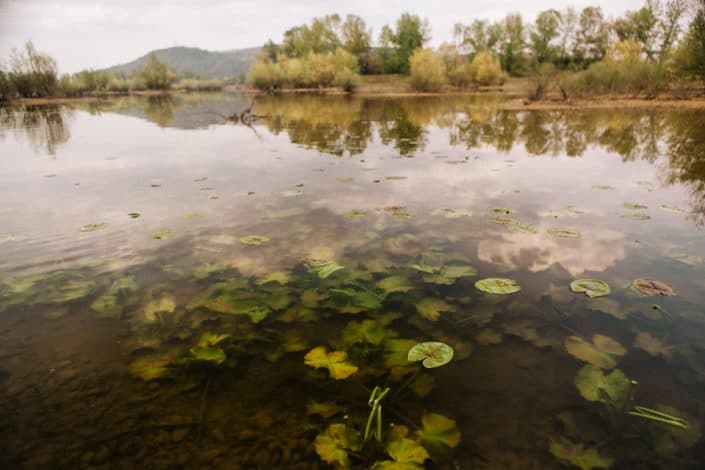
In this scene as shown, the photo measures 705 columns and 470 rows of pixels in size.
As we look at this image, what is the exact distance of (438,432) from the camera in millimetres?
1916

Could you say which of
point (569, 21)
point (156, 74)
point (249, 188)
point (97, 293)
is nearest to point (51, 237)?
point (97, 293)

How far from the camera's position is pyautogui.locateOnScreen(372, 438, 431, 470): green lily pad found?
1724 mm

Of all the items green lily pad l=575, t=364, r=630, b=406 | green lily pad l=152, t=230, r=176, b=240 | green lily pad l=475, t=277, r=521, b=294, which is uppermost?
green lily pad l=152, t=230, r=176, b=240

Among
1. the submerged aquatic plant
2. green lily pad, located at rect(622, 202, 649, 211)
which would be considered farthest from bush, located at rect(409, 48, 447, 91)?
the submerged aquatic plant

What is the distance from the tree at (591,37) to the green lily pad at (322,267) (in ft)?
236

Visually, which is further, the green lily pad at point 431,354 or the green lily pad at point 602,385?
the green lily pad at point 431,354

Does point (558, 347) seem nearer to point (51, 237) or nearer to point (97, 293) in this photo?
point (97, 293)

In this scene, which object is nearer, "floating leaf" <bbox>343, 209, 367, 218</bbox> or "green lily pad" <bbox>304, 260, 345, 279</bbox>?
"green lily pad" <bbox>304, 260, 345, 279</bbox>


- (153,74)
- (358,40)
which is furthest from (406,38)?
(153,74)

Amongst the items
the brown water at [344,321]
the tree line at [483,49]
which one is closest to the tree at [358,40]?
the tree line at [483,49]

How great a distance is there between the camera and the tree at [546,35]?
A: 63312 mm

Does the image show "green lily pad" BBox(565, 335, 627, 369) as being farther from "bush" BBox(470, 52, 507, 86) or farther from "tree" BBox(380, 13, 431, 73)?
"tree" BBox(380, 13, 431, 73)

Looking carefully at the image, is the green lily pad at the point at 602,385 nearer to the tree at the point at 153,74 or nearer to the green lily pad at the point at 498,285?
the green lily pad at the point at 498,285

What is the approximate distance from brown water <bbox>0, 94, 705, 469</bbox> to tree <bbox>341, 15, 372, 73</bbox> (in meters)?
82.1
